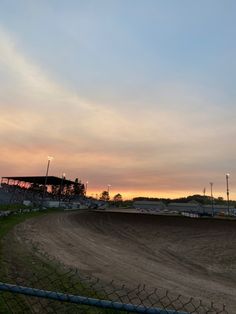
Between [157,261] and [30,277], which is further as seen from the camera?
[157,261]

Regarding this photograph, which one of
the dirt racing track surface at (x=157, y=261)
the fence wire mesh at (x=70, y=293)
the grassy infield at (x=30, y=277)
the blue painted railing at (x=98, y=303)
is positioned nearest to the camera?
the blue painted railing at (x=98, y=303)

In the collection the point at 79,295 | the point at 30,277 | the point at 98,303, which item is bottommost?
the point at 79,295

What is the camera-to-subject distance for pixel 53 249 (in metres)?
21.5

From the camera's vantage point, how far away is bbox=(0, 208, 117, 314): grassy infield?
9624mm

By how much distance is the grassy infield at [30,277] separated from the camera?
379 inches

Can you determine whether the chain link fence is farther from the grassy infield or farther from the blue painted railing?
the blue painted railing

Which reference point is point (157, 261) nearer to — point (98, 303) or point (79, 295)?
point (79, 295)

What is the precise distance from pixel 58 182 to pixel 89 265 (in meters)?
103

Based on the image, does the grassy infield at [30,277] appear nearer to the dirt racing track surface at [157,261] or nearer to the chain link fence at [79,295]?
the chain link fence at [79,295]

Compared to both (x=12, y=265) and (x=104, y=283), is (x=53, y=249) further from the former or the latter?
(x=104, y=283)

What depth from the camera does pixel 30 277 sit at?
1341cm

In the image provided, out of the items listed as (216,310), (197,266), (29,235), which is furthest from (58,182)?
(216,310)

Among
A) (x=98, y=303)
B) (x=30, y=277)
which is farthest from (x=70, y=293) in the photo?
(x=98, y=303)

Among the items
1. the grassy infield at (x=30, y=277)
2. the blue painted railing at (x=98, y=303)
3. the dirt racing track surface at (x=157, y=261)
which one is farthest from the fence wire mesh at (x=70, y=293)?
the blue painted railing at (x=98, y=303)
